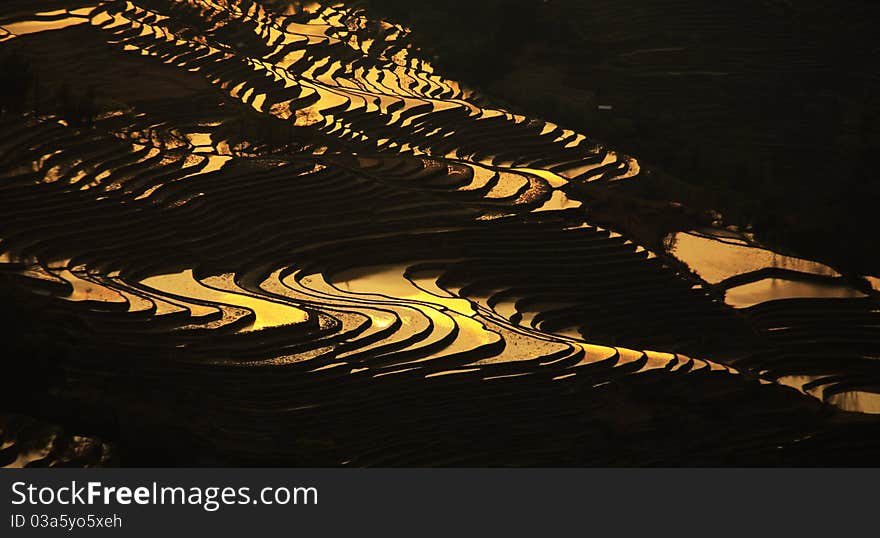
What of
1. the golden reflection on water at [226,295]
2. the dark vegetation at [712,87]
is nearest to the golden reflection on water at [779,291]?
the dark vegetation at [712,87]

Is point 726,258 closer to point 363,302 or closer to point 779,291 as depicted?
point 779,291

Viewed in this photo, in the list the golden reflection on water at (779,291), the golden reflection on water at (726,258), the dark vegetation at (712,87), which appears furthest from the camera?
the dark vegetation at (712,87)

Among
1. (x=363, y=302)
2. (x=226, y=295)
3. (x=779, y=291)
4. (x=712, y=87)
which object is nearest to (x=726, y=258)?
(x=779, y=291)

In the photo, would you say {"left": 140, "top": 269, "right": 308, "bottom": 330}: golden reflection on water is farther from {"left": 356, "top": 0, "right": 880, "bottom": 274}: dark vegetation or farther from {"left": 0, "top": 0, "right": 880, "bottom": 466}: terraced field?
{"left": 356, "top": 0, "right": 880, "bottom": 274}: dark vegetation

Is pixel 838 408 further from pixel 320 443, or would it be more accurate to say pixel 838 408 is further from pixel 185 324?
pixel 185 324

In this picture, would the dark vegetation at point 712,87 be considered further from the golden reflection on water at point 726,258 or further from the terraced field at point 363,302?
the terraced field at point 363,302
